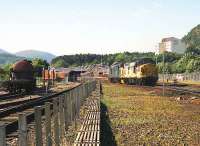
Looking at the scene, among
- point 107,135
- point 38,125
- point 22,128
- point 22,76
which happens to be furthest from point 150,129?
point 22,76

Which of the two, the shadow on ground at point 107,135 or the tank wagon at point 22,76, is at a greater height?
the tank wagon at point 22,76

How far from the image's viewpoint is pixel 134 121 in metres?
19.8

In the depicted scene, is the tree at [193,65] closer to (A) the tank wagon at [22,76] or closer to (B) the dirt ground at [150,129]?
(A) the tank wagon at [22,76]

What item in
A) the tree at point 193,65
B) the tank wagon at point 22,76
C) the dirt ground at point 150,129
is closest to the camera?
the dirt ground at point 150,129

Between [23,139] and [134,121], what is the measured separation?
46.7 ft

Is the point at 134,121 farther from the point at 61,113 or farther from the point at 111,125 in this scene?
the point at 61,113

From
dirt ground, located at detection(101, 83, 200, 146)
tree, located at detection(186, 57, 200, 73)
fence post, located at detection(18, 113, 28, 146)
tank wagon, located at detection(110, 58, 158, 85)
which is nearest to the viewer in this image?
fence post, located at detection(18, 113, 28, 146)

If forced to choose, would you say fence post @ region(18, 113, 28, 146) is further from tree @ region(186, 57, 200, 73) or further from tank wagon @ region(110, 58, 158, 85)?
tree @ region(186, 57, 200, 73)

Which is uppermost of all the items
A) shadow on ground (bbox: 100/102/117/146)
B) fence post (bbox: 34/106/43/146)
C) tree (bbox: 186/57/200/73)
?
tree (bbox: 186/57/200/73)

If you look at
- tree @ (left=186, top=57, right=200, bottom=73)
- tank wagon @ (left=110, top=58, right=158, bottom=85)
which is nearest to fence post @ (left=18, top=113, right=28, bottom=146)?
tank wagon @ (left=110, top=58, right=158, bottom=85)

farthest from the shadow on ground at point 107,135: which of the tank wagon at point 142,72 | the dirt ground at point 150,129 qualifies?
the tank wagon at point 142,72

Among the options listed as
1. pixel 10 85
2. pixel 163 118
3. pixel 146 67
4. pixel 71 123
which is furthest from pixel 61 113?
pixel 146 67

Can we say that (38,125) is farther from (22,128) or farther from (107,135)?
(107,135)

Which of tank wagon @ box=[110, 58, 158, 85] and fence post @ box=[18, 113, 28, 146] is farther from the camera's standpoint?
tank wagon @ box=[110, 58, 158, 85]
